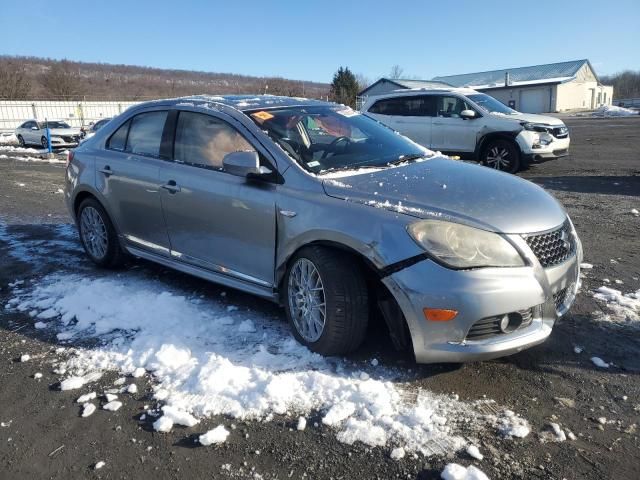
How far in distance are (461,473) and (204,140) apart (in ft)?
9.81

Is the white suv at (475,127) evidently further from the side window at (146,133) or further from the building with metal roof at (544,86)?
the building with metal roof at (544,86)

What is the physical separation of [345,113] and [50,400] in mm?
3048

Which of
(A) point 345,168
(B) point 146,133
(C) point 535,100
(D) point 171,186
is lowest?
(D) point 171,186

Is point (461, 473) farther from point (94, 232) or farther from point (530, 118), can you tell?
point (530, 118)

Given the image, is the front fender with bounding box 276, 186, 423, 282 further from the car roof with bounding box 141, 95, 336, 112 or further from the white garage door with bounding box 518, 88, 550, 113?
the white garage door with bounding box 518, 88, 550, 113

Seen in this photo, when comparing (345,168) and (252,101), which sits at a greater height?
(252,101)

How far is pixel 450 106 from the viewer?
11953mm

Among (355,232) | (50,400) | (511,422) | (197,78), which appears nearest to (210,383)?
(50,400)

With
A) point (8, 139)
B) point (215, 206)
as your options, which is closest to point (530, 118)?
point (215, 206)

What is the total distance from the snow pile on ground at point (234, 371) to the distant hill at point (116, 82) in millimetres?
31346

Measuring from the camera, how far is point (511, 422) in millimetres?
2775

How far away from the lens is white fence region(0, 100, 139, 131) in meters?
36.1

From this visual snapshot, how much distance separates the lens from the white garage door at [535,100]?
205 ft

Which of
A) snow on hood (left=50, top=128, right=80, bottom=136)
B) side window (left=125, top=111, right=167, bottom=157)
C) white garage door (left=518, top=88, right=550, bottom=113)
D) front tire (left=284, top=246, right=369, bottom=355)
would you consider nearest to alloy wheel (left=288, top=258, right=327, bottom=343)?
front tire (left=284, top=246, right=369, bottom=355)
